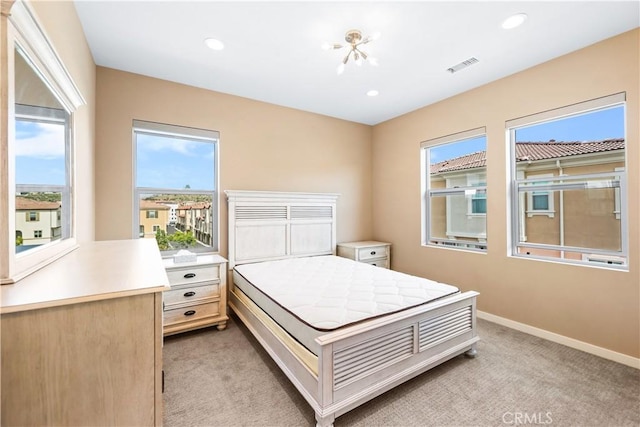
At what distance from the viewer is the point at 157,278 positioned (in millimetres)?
1095

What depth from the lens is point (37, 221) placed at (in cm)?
128

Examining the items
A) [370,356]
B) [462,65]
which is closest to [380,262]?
[370,356]

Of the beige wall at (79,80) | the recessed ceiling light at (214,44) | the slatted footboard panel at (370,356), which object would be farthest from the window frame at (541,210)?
the beige wall at (79,80)

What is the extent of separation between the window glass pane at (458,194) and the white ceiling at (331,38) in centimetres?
79

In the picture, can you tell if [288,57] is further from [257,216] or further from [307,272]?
[307,272]

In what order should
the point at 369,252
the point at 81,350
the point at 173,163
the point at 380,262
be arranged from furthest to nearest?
the point at 380,262, the point at 369,252, the point at 173,163, the point at 81,350

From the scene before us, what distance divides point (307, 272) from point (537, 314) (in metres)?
2.32

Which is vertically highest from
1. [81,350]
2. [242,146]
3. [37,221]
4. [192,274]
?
[242,146]

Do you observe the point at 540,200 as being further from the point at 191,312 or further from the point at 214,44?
the point at 191,312

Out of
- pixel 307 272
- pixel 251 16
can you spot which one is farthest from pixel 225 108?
pixel 307 272

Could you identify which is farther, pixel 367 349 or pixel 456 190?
pixel 456 190

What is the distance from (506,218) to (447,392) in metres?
1.96

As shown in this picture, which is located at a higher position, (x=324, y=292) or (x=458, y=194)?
(x=458, y=194)

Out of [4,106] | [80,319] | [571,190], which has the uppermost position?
[4,106]
